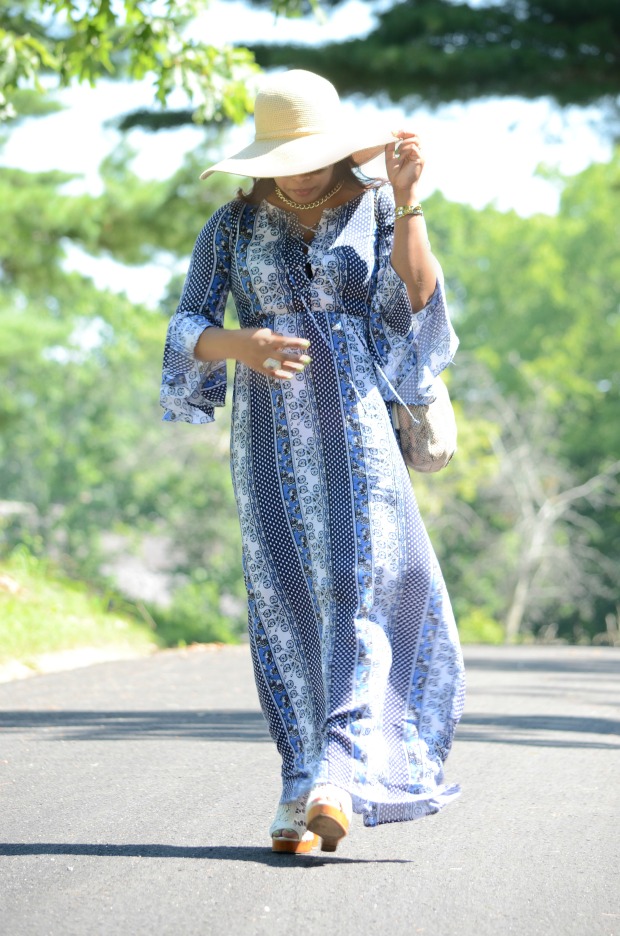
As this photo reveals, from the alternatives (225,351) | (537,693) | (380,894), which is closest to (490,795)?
(380,894)

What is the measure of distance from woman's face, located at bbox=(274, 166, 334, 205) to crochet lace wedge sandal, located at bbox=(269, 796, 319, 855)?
5.28 ft

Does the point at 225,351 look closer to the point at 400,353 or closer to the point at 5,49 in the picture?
the point at 400,353

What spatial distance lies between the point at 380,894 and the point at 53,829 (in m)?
1.13

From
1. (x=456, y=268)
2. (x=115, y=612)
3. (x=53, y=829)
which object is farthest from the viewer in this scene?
(x=456, y=268)

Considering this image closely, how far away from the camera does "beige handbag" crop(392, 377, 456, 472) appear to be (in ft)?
13.0

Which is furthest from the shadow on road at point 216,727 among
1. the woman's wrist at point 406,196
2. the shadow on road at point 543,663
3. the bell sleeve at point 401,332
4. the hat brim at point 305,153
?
the shadow on road at point 543,663

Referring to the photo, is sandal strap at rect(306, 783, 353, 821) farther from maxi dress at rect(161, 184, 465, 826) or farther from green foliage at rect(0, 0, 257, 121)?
green foliage at rect(0, 0, 257, 121)

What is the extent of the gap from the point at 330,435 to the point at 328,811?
978 mm

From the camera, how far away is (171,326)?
3.96 m

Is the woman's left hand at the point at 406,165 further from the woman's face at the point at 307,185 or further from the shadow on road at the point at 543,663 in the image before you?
the shadow on road at the point at 543,663

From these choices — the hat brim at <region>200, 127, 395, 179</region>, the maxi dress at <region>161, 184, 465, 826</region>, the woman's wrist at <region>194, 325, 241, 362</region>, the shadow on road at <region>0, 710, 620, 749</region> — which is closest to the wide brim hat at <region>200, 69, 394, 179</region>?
the hat brim at <region>200, 127, 395, 179</region>

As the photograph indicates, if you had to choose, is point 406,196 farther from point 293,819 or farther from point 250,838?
point 250,838

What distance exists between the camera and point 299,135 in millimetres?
3875

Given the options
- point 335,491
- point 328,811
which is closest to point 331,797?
point 328,811
